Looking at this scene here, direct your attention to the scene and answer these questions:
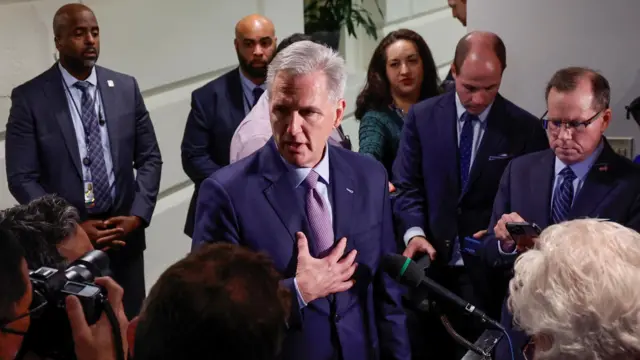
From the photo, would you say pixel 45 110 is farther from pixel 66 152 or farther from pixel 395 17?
pixel 395 17

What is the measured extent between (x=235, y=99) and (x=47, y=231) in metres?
2.09

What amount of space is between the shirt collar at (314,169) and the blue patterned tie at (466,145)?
1023mm

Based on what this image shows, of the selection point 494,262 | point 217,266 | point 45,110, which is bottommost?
point 494,262

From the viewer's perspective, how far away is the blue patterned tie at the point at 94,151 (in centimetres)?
381

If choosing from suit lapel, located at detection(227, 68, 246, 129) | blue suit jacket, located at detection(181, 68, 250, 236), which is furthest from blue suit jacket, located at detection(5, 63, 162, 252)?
suit lapel, located at detection(227, 68, 246, 129)

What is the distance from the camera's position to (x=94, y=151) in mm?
3814

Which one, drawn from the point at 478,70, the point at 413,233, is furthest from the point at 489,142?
the point at 413,233

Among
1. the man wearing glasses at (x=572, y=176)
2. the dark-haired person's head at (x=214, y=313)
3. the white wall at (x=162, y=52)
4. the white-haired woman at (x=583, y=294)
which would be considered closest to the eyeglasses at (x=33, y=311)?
the dark-haired person's head at (x=214, y=313)

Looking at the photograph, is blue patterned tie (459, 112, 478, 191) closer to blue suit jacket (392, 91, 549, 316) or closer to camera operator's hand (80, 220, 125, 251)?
blue suit jacket (392, 91, 549, 316)

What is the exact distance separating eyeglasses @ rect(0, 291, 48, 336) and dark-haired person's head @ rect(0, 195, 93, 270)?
1.05 ft

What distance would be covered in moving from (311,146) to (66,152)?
1763 mm

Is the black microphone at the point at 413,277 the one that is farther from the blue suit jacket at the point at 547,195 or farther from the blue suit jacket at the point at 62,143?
the blue suit jacket at the point at 62,143

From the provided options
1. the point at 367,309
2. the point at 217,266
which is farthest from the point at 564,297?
the point at 367,309

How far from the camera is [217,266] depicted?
1388 millimetres
